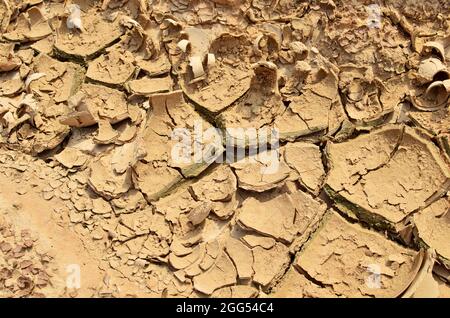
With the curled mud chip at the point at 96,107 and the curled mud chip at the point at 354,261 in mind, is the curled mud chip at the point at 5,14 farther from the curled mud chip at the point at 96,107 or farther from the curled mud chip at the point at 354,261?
the curled mud chip at the point at 354,261

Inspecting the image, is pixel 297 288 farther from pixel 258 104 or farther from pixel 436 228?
pixel 258 104

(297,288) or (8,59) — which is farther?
(8,59)

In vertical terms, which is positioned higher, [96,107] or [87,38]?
[87,38]

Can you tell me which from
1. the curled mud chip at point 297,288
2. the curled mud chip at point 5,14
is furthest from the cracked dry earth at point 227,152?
the curled mud chip at point 5,14

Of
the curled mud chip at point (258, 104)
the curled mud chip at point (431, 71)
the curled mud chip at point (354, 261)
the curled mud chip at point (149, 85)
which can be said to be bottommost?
the curled mud chip at point (354, 261)

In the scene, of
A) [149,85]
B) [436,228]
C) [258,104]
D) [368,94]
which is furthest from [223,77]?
[436,228]

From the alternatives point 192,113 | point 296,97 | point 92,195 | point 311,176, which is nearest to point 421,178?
point 311,176

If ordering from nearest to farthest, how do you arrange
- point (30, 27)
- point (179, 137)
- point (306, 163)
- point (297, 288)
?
point (297, 288) < point (306, 163) < point (179, 137) < point (30, 27)
